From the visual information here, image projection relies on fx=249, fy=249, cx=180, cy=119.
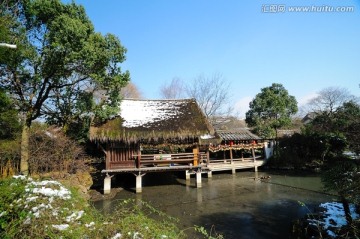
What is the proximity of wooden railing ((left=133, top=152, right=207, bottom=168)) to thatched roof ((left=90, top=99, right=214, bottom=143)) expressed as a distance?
3.52ft

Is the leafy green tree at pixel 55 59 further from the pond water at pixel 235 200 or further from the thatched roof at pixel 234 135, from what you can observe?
the thatched roof at pixel 234 135

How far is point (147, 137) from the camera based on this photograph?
15328 millimetres

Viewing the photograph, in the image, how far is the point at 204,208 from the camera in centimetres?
1139

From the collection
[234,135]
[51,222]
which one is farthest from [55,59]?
[234,135]

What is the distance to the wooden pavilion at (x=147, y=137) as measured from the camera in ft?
49.0

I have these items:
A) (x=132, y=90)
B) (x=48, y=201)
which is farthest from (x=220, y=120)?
(x=48, y=201)

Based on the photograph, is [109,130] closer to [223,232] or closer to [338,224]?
[223,232]

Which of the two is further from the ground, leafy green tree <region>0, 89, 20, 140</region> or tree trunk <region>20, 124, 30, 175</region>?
leafy green tree <region>0, 89, 20, 140</region>

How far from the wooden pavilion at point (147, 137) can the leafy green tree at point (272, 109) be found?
1393 centimetres

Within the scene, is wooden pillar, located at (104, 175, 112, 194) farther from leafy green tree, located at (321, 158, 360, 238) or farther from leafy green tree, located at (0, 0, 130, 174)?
leafy green tree, located at (321, 158, 360, 238)

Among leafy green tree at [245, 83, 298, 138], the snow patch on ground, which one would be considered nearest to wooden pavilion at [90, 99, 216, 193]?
the snow patch on ground

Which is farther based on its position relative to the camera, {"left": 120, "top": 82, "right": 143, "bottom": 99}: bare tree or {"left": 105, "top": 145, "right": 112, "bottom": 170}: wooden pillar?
{"left": 120, "top": 82, "right": 143, "bottom": 99}: bare tree

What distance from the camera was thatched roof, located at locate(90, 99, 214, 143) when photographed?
49.0 ft

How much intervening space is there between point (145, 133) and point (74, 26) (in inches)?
274
